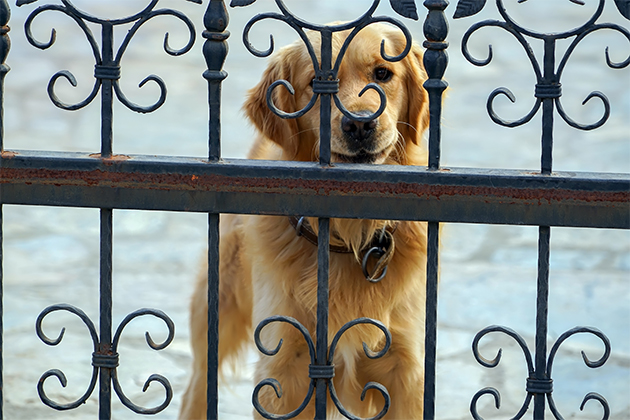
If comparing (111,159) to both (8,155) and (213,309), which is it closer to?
(8,155)

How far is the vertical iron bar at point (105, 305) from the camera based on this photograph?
1.75 meters

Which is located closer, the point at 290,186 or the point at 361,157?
the point at 290,186

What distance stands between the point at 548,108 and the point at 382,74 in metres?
1.13

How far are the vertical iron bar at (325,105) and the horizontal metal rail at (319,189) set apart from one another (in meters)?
0.04

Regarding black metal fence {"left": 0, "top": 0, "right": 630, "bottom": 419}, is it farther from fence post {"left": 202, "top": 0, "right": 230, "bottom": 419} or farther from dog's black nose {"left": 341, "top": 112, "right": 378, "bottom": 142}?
dog's black nose {"left": 341, "top": 112, "right": 378, "bottom": 142}

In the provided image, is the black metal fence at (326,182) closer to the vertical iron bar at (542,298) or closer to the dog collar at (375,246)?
the vertical iron bar at (542,298)

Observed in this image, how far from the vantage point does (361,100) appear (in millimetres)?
2461

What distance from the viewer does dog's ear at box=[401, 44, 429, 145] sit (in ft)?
9.39

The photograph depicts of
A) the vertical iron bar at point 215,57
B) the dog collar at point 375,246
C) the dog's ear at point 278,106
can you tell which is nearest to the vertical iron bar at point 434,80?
the vertical iron bar at point 215,57

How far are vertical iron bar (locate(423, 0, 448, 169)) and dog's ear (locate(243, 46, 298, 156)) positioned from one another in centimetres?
117

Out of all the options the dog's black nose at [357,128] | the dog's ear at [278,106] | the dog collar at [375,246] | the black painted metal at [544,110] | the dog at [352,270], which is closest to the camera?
the black painted metal at [544,110]

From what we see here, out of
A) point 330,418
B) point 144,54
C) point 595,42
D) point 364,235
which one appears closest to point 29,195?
point 364,235

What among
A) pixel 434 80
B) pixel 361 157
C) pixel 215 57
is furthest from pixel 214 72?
pixel 361 157

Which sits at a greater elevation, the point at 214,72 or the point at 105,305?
the point at 214,72
